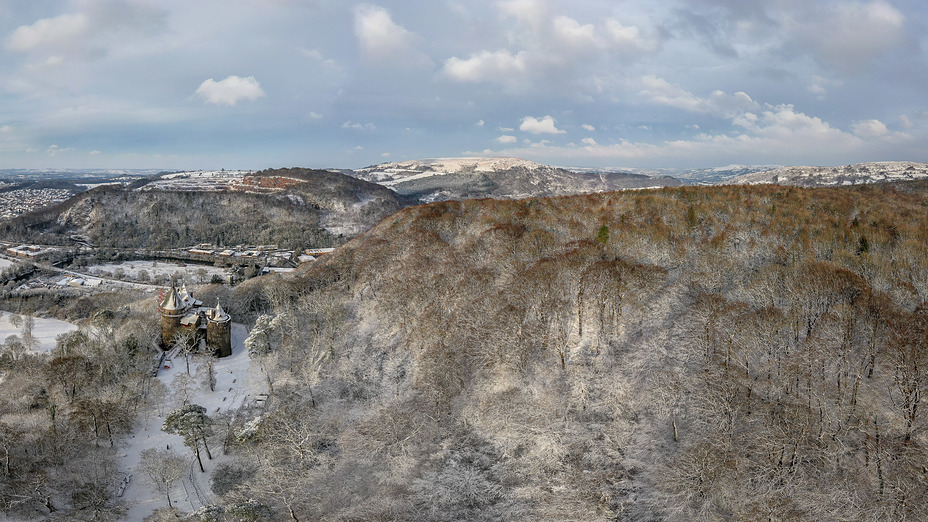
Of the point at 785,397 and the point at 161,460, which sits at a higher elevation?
the point at 785,397

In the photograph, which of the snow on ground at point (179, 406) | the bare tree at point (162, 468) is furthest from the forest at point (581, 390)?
the bare tree at point (162, 468)

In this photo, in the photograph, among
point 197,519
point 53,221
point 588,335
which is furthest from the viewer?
point 53,221

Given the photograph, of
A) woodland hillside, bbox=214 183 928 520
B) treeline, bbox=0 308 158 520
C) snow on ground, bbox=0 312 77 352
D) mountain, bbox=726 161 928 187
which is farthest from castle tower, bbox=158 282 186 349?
mountain, bbox=726 161 928 187

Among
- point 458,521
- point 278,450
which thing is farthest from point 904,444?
point 278,450

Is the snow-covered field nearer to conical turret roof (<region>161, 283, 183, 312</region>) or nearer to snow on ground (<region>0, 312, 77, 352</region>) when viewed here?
snow on ground (<region>0, 312, 77, 352</region>)

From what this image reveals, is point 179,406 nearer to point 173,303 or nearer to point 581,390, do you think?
point 173,303

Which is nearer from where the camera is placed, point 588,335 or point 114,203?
point 588,335

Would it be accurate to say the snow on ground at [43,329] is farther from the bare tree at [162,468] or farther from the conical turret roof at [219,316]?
the bare tree at [162,468]

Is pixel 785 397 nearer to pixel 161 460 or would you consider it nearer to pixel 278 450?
pixel 278 450
